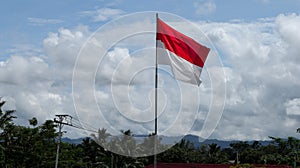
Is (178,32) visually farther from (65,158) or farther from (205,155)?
(205,155)

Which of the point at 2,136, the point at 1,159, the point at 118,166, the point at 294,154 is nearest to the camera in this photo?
the point at 294,154

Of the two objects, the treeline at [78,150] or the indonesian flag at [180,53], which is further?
the treeline at [78,150]

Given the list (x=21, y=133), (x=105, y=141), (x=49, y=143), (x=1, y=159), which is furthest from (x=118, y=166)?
(x=1, y=159)

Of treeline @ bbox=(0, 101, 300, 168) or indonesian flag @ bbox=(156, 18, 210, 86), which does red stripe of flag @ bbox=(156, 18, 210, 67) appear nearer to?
indonesian flag @ bbox=(156, 18, 210, 86)

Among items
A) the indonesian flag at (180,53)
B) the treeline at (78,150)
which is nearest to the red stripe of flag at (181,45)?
the indonesian flag at (180,53)

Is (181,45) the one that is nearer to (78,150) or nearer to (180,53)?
(180,53)

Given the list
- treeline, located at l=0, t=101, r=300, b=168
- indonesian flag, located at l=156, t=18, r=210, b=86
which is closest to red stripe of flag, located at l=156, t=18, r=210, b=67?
indonesian flag, located at l=156, t=18, r=210, b=86

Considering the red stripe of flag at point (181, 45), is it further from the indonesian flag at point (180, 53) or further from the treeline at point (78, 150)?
the treeline at point (78, 150)

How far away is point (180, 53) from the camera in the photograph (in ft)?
42.5

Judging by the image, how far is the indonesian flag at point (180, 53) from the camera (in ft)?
41.3

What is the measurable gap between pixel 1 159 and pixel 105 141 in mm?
14594

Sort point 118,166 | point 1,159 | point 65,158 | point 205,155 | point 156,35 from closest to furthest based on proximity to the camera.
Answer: point 156,35, point 1,159, point 65,158, point 118,166, point 205,155

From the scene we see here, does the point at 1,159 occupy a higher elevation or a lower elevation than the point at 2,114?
lower

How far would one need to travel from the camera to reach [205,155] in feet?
227
